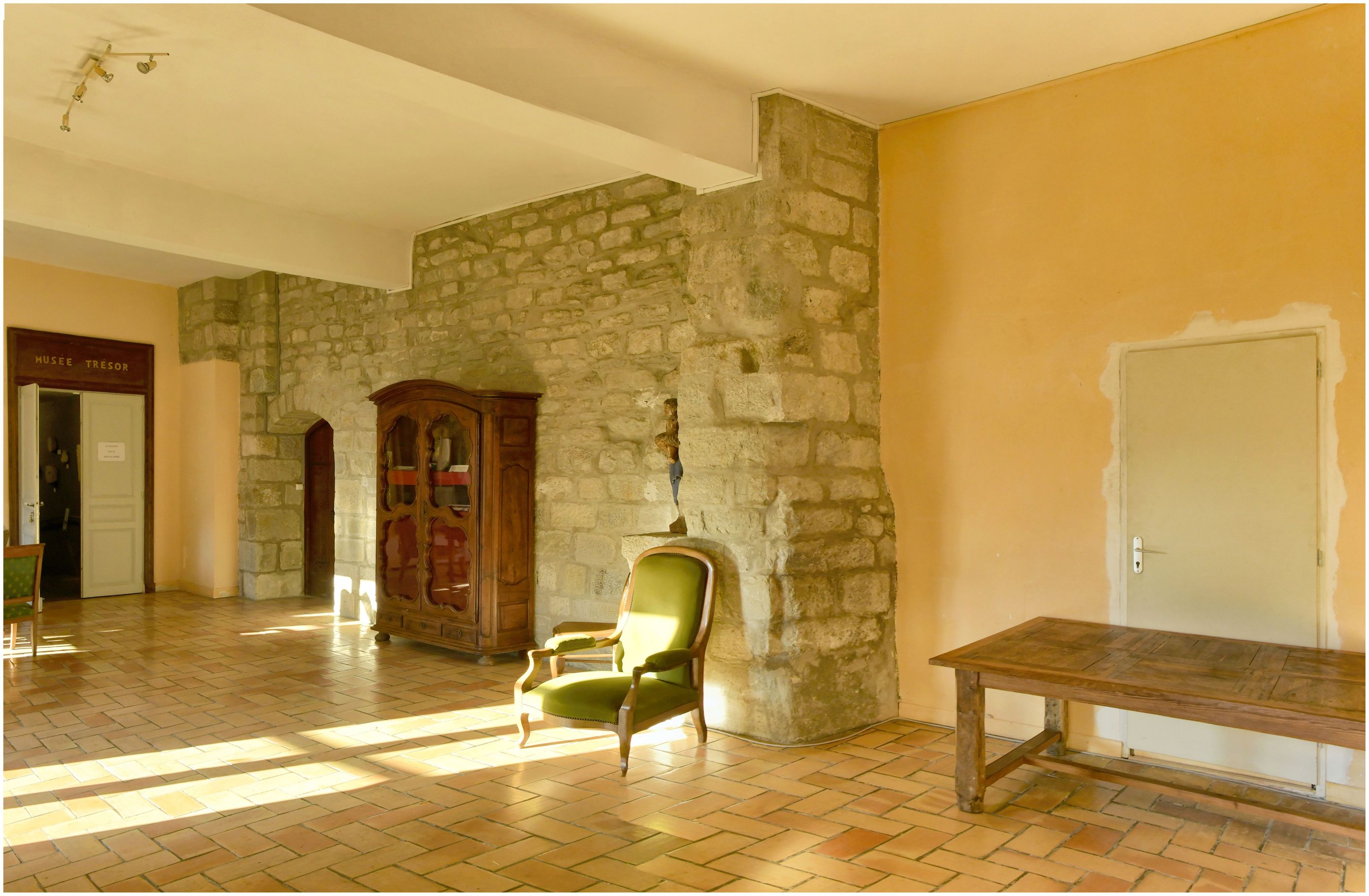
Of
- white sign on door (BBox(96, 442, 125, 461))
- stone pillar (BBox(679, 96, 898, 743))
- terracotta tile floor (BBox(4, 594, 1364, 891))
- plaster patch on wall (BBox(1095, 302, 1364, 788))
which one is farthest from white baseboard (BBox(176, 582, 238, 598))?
plaster patch on wall (BBox(1095, 302, 1364, 788))

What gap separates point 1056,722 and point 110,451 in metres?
8.86

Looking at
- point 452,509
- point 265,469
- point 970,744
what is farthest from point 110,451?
point 970,744

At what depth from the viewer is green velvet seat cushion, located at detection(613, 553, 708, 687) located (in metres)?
4.27

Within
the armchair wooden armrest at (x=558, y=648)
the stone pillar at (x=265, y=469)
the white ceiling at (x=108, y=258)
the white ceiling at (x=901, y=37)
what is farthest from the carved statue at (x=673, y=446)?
the stone pillar at (x=265, y=469)

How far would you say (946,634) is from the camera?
4586 mm

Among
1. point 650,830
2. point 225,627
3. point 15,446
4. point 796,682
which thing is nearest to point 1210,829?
point 796,682

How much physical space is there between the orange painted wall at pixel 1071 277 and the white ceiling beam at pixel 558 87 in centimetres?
113

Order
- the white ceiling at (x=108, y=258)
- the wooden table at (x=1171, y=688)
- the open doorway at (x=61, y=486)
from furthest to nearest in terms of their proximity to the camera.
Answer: the open doorway at (x=61, y=486), the white ceiling at (x=108, y=258), the wooden table at (x=1171, y=688)

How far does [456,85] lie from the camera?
10.8ft

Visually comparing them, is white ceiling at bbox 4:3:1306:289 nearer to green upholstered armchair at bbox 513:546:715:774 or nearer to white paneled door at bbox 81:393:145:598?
green upholstered armchair at bbox 513:546:715:774

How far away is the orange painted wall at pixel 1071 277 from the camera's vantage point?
11.7 feet

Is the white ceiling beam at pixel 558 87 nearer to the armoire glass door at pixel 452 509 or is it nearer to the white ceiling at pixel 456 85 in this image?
the white ceiling at pixel 456 85

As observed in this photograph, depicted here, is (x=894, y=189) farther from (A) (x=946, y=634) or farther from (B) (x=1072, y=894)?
(B) (x=1072, y=894)

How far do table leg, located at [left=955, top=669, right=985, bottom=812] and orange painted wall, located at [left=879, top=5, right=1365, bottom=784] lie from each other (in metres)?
1.00
